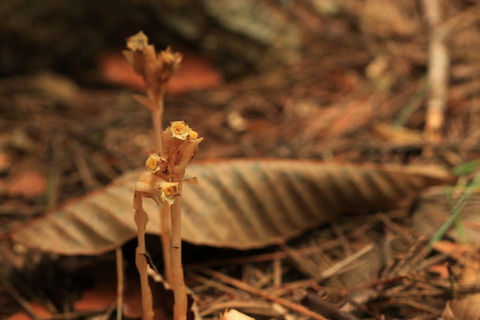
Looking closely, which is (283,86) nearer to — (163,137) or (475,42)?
(475,42)

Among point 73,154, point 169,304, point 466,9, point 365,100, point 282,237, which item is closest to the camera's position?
point 169,304

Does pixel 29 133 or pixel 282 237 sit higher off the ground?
pixel 29 133

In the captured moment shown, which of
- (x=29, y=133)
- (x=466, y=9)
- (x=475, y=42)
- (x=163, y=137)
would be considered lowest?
(x=163, y=137)

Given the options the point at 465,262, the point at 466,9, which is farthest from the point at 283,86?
the point at 465,262

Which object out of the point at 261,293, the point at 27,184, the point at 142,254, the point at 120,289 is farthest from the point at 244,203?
the point at 27,184

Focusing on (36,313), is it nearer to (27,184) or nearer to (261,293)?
(261,293)

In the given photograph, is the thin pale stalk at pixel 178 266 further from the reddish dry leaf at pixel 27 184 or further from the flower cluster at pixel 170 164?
the reddish dry leaf at pixel 27 184
